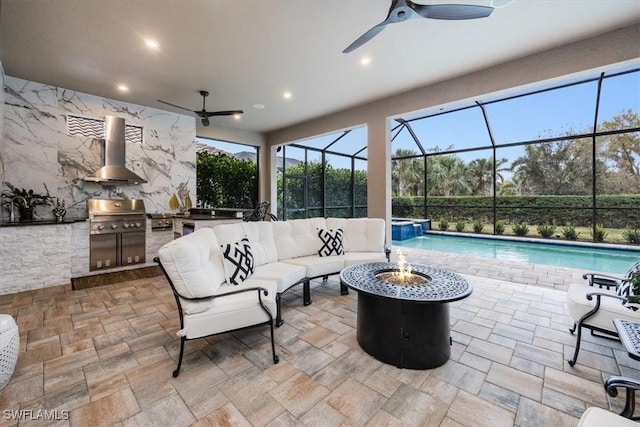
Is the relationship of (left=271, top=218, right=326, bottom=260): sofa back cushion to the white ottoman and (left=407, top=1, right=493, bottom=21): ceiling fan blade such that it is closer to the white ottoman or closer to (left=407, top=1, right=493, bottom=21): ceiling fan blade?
the white ottoman

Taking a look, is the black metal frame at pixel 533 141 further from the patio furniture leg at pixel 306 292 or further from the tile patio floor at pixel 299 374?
the patio furniture leg at pixel 306 292

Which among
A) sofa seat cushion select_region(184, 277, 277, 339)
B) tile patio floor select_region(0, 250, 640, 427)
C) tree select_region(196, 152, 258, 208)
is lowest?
tile patio floor select_region(0, 250, 640, 427)

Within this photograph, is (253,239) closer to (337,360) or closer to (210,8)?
(337,360)

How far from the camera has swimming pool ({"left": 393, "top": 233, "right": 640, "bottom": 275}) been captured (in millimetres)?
5676

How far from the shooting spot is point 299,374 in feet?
6.66

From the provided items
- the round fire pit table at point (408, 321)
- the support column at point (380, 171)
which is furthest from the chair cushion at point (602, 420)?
the support column at point (380, 171)

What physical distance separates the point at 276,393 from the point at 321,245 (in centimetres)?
230

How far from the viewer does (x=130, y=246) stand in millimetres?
5156

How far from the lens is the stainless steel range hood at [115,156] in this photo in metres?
4.97

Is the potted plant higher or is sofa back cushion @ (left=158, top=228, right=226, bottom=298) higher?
the potted plant

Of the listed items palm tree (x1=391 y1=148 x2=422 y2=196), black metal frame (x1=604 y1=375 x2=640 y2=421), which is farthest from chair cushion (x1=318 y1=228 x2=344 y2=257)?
palm tree (x1=391 y1=148 x2=422 y2=196)

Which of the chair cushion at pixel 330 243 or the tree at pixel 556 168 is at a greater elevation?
the tree at pixel 556 168

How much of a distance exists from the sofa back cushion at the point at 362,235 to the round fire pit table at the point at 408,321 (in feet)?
6.21

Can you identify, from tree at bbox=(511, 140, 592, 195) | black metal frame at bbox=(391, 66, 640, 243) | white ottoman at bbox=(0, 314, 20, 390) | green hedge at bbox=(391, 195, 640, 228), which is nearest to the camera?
white ottoman at bbox=(0, 314, 20, 390)
